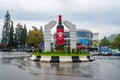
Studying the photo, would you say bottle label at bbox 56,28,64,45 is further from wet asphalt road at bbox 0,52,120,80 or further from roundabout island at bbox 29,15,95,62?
wet asphalt road at bbox 0,52,120,80

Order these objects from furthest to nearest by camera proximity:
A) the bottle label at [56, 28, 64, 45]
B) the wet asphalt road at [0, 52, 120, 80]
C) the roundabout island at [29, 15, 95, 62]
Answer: the bottle label at [56, 28, 64, 45]
the roundabout island at [29, 15, 95, 62]
the wet asphalt road at [0, 52, 120, 80]

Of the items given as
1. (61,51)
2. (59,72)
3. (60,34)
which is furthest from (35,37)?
(59,72)

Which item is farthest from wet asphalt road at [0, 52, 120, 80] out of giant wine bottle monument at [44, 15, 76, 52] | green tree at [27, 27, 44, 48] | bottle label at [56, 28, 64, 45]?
green tree at [27, 27, 44, 48]

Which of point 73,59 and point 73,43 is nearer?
point 73,59

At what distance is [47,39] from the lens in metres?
39.8

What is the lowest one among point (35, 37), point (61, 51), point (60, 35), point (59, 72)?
point (59, 72)

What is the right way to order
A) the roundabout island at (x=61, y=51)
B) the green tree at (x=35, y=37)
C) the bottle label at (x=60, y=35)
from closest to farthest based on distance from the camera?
the roundabout island at (x=61, y=51), the bottle label at (x=60, y=35), the green tree at (x=35, y=37)

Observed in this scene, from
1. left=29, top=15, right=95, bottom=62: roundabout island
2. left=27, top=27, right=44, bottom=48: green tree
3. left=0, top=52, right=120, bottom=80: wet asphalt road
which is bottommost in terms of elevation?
left=0, top=52, right=120, bottom=80: wet asphalt road

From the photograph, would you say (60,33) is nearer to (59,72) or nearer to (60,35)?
(60,35)

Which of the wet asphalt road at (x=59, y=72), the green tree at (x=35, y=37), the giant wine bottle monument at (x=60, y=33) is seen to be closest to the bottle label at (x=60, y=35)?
the giant wine bottle monument at (x=60, y=33)

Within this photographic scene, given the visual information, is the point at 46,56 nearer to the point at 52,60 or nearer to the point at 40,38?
the point at 52,60

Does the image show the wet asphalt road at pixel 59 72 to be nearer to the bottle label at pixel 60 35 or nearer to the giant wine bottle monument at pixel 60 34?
the bottle label at pixel 60 35

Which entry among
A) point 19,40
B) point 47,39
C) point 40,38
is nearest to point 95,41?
point 40,38

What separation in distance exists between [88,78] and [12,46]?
375 ft
